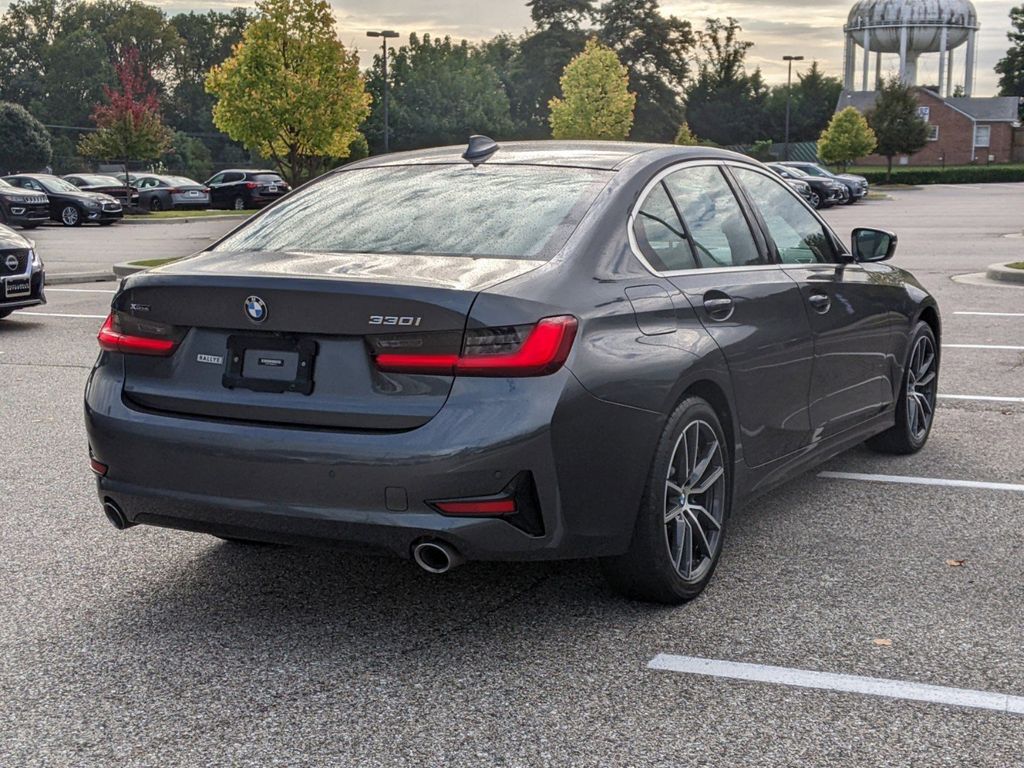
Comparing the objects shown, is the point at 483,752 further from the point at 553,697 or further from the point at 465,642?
the point at 465,642

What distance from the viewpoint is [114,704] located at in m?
3.78

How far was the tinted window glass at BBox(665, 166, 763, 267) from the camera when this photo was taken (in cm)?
499

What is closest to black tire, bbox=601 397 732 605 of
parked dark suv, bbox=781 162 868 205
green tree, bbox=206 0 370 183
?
green tree, bbox=206 0 370 183

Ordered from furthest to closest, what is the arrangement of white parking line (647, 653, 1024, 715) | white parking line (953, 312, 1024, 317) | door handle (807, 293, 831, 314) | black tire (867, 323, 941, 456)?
white parking line (953, 312, 1024, 317)
black tire (867, 323, 941, 456)
door handle (807, 293, 831, 314)
white parking line (647, 653, 1024, 715)

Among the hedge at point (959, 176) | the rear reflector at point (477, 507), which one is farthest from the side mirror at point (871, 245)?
the hedge at point (959, 176)

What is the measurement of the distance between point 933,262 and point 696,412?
16987 millimetres

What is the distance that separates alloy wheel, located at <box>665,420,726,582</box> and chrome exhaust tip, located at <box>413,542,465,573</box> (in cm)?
80

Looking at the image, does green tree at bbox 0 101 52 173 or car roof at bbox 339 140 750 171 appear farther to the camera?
green tree at bbox 0 101 52 173

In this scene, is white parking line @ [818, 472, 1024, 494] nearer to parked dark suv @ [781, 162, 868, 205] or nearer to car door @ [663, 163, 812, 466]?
car door @ [663, 163, 812, 466]

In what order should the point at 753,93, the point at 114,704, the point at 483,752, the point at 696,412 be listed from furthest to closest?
the point at 753,93
the point at 696,412
the point at 114,704
the point at 483,752

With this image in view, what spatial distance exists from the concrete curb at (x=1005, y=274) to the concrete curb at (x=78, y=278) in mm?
11835

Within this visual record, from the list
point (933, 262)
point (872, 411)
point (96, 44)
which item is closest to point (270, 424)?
point (872, 411)

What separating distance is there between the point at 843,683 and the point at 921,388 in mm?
3551

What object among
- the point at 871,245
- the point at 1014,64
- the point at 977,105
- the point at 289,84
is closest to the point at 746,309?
the point at 871,245
